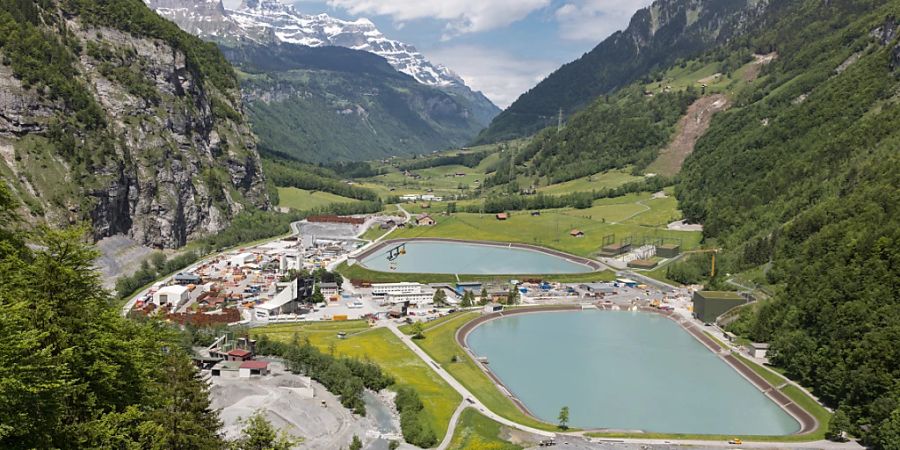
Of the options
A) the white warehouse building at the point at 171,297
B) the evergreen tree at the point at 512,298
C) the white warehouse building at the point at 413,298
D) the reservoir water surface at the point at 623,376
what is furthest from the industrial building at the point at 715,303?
the white warehouse building at the point at 171,297

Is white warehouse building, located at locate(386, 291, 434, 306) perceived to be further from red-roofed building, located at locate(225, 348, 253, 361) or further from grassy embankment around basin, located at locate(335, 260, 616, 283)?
red-roofed building, located at locate(225, 348, 253, 361)

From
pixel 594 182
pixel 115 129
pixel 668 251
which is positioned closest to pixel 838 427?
pixel 668 251

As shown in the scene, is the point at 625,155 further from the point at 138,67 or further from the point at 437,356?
the point at 437,356

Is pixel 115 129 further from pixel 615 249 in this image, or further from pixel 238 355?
pixel 615 249

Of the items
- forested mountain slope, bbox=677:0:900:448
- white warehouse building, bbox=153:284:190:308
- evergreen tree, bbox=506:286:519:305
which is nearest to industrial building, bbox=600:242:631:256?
forested mountain slope, bbox=677:0:900:448

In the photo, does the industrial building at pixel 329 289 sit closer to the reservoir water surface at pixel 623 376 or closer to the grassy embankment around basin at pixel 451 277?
the grassy embankment around basin at pixel 451 277
